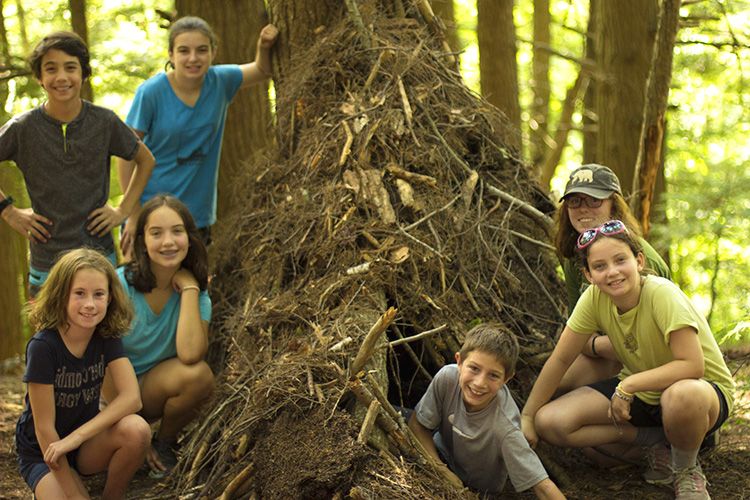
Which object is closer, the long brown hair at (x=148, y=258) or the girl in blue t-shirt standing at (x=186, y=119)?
the long brown hair at (x=148, y=258)

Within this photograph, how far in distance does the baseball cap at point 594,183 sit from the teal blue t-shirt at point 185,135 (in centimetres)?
265

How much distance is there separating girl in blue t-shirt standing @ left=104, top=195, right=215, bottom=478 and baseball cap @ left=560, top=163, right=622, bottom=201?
2.21 meters

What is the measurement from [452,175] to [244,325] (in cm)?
168

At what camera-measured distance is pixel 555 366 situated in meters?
3.21

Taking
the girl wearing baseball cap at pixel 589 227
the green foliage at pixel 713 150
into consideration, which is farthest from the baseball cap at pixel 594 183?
the green foliage at pixel 713 150

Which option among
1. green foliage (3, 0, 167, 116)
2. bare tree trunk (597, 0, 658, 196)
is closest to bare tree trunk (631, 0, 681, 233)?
bare tree trunk (597, 0, 658, 196)

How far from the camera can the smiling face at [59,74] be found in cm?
362

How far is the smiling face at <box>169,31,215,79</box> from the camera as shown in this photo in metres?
4.40

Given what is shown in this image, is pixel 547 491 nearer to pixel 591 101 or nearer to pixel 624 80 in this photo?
pixel 624 80

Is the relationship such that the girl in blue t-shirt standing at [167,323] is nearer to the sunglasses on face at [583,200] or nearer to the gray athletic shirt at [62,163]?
the gray athletic shirt at [62,163]

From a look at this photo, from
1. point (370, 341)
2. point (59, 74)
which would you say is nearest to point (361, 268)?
point (370, 341)

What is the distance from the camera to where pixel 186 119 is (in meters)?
4.54

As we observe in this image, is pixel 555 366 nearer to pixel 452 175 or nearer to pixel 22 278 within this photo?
pixel 452 175

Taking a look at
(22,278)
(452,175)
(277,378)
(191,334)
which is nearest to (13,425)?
(191,334)
